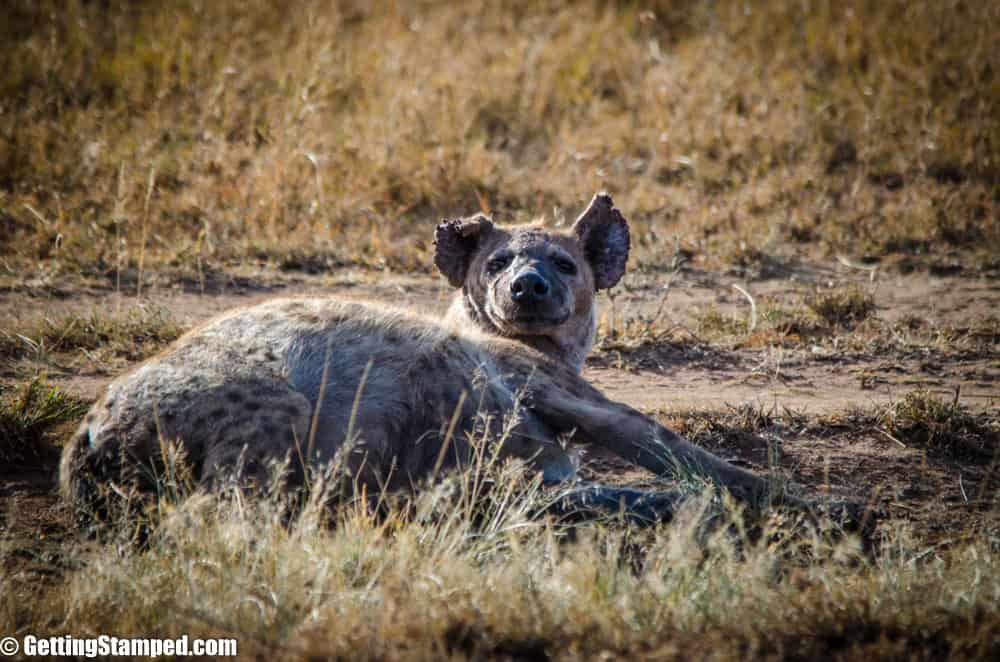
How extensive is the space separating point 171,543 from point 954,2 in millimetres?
10125

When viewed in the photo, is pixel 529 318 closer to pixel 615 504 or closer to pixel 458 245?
pixel 458 245

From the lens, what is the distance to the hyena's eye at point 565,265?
4914 millimetres

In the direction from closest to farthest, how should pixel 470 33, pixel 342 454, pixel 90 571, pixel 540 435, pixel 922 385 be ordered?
pixel 90 571
pixel 342 454
pixel 540 435
pixel 922 385
pixel 470 33

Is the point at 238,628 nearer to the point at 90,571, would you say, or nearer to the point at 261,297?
the point at 90,571

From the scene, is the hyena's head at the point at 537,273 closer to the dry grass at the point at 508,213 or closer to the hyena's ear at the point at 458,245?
the hyena's ear at the point at 458,245

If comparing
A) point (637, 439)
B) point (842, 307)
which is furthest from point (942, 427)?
point (842, 307)

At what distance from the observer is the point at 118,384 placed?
12.1ft

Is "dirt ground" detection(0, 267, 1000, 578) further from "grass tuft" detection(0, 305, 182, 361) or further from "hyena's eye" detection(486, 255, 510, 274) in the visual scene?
"hyena's eye" detection(486, 255, 510, 274)

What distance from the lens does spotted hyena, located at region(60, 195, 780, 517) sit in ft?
11.6

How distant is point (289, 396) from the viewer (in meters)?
3.72

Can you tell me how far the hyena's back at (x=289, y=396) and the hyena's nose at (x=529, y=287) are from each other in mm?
379

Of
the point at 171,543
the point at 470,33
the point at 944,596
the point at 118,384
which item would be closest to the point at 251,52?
the point at 470,33

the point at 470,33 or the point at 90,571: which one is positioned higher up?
the point at 470,33

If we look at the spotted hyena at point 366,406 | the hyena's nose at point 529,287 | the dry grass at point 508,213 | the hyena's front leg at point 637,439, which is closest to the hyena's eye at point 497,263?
the spotted hyena at point 366,406
